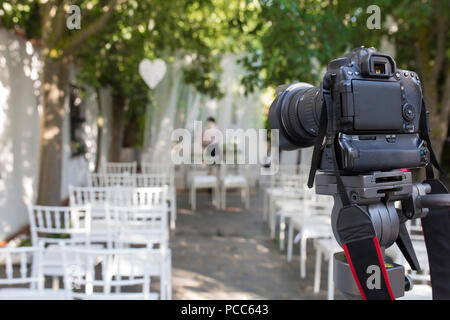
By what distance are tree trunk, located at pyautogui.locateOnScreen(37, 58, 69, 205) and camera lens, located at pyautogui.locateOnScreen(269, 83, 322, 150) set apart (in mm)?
3689

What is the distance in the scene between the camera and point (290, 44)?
3.78m

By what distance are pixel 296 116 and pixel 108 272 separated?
1.74 metres

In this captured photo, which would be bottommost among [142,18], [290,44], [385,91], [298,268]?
[298,268]

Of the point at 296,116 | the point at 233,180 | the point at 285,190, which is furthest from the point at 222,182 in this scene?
the point at 296,116

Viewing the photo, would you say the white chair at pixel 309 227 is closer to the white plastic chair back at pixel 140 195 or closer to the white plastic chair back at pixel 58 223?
the white plastic chair back at pixel 140 195

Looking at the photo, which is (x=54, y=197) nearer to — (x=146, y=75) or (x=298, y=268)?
(x=146, y=75)

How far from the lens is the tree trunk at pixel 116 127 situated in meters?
8.95

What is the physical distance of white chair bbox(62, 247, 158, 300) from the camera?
6.61 feet

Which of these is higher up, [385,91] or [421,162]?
[385,91]

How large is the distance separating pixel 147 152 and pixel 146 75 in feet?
10.7

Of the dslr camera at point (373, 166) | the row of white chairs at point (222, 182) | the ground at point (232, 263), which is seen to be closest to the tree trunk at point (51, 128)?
the ground at point (232, 263)

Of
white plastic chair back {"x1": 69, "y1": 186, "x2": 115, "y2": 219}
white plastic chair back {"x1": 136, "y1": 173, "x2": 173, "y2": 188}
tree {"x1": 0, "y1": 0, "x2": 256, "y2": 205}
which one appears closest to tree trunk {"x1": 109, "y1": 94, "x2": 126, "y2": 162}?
tree {"x1": 0, "y1": 0, "x2": 256, "y2": 205}

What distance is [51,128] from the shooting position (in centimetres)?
434

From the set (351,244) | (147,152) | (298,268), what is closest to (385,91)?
(351,244)
